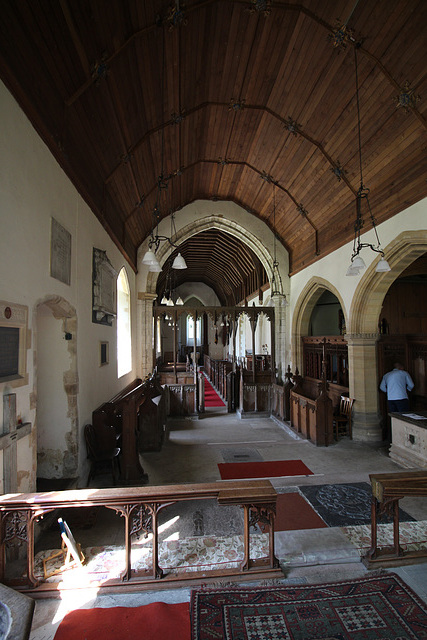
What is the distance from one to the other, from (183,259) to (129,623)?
480cm

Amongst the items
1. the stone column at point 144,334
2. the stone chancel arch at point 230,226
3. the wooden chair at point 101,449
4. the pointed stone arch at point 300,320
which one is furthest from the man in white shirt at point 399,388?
the stone column at point 144,334

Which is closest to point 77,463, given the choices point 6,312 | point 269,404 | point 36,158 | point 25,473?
point 25,473

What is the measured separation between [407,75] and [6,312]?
505 cm

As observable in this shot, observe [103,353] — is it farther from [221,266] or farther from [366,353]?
[221,266]

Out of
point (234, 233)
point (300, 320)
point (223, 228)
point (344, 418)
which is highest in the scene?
point (223, 228)

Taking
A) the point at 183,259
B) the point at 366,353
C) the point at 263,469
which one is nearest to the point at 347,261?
the point at 366,353

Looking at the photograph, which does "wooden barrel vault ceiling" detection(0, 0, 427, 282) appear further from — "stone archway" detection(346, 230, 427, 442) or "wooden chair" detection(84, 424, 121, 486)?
"wooden chair" detection(84, 424, 121, 486)

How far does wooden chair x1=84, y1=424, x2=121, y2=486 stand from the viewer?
14.1 ft

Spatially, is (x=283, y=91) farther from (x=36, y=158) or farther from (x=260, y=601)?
(x=260, y=601)

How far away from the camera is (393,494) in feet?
8.31

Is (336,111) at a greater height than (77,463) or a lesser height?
greater

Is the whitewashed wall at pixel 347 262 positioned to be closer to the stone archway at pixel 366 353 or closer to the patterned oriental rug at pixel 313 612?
the stone archway at pixel 366 353

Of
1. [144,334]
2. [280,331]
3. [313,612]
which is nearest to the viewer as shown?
[313,612]

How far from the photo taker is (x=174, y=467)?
201 inches
